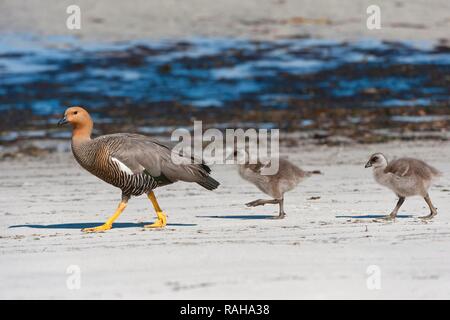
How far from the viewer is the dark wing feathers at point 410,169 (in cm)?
984

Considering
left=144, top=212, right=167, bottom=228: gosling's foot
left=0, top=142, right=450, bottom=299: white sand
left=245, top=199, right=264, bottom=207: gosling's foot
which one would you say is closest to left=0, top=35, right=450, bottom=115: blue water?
left=0, top=142, right=450, bottom=299: white sand

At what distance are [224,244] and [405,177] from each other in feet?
7.68

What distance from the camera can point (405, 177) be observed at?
32.1 ft

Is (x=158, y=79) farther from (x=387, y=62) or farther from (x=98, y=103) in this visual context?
(x=387, y=62)

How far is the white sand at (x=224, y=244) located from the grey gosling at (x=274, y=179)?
0.26 meters

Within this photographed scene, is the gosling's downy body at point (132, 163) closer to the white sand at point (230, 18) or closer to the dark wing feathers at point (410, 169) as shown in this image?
the dark wing feathers at point (410, 169)

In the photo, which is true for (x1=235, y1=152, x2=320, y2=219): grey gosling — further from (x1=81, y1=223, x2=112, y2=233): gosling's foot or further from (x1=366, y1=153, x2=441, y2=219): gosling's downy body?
(x1=81, y1=223, x2=112, y2=233): gosling's foot

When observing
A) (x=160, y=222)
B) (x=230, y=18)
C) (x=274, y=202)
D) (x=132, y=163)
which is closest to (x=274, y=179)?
(x=274, y=202)

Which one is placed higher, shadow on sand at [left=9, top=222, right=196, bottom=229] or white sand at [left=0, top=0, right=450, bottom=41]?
white sand at [left=0, top=0, right=450, bottom=41]

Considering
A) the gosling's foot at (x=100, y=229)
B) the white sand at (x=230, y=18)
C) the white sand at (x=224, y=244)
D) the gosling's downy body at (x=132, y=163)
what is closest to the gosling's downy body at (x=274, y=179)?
the white sand at (x=224, y=244)

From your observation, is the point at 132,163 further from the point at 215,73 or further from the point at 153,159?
the point at 215,73

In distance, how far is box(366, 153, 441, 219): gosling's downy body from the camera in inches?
384

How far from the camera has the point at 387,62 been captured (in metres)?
29.6

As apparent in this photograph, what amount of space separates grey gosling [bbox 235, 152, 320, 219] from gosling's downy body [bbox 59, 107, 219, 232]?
0.78 m
